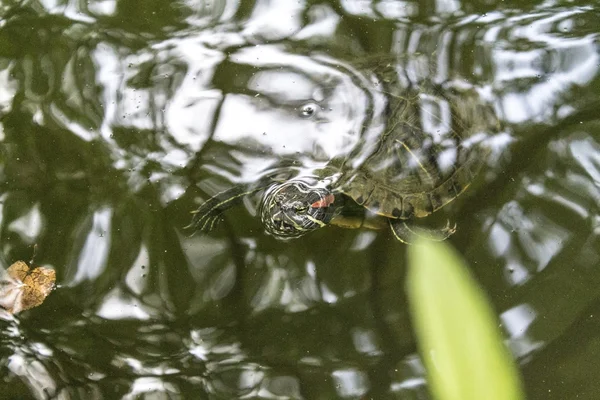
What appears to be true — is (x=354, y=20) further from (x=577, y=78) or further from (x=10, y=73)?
(x=10, y=73)

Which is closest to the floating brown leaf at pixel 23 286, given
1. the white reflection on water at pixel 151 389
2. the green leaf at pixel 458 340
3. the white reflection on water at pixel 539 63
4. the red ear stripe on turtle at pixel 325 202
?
the white reflection on water at pixel 151 389

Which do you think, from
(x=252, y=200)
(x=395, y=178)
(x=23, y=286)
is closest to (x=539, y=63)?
(x=395, y=178)

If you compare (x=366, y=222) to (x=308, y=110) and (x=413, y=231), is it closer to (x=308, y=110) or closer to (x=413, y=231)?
(x=413, y=231)

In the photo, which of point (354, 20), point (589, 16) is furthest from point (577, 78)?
point (354, 20)

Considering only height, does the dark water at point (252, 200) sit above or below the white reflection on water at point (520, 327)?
above

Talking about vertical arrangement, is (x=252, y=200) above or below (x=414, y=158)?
below

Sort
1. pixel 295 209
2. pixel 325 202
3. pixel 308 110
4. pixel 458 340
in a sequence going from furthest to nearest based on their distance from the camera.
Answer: pixel 308 110
pixel 325 202
pixel 295 209
pixel 458 340

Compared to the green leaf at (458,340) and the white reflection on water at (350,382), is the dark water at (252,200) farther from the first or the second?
the green leaf at (458,340)

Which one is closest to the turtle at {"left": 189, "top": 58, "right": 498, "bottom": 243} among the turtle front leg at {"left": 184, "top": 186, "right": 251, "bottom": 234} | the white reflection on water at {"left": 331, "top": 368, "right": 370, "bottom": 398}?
the turtle front leg at {"left": 184, "top": 186, "right": 251, "bottom": 234}
